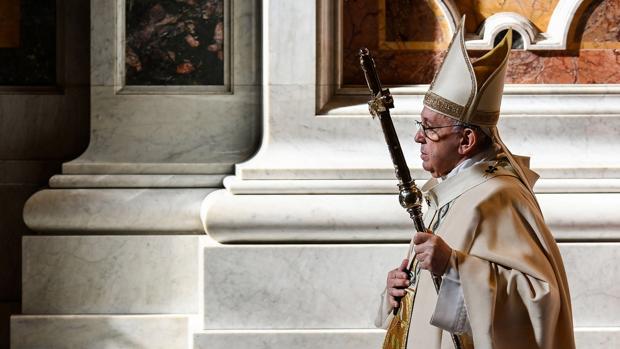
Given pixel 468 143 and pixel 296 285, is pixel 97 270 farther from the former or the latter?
pixel 468 143

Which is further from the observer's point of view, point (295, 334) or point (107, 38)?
point (107, 38)

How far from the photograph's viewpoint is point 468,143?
155 inches

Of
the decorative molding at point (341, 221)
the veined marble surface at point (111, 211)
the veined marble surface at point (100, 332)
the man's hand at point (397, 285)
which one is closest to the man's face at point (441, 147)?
the man's hand at point (397, 285)

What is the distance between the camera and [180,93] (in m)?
6.05

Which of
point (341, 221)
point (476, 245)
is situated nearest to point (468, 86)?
point (476, 245)

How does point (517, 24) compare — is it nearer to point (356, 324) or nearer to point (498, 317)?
point (356, 324)

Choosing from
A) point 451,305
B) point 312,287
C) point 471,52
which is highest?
point 471,52

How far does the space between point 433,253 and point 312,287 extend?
6.47 ft

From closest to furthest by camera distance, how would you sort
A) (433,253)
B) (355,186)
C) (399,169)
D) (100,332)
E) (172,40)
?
(433,253)
(399,169)
(355,186)
(100,332)
(172,40)

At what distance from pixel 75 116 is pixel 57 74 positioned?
0.76 feet

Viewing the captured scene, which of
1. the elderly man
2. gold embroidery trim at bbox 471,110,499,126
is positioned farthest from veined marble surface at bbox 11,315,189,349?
gold embroidery trim at bbox 471,110,499,126

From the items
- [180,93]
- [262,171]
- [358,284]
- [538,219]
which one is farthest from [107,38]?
[538,219]

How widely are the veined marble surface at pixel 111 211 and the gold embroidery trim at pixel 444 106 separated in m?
2.10

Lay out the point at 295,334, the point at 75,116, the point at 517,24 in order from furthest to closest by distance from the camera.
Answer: the point at 75,116
the point at 517,24
the point at 295,334
